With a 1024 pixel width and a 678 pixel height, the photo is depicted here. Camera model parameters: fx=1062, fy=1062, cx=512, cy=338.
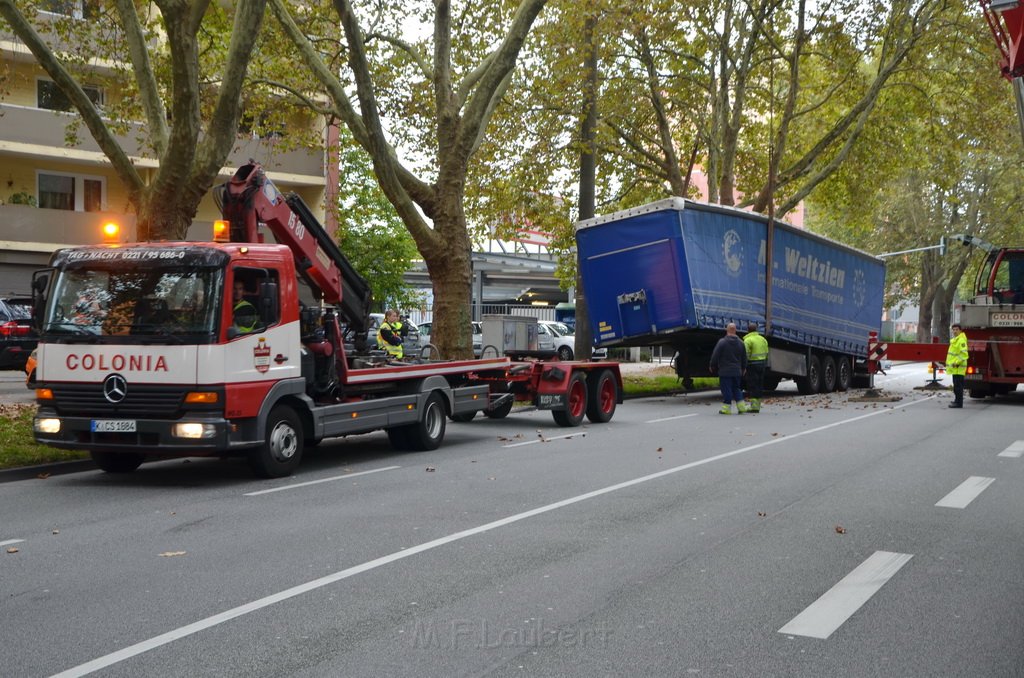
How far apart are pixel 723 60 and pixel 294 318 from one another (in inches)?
763

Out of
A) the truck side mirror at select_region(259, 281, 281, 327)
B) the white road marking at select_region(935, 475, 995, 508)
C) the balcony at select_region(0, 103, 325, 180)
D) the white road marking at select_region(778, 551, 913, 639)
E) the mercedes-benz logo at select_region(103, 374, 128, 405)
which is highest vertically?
the balcony at select_region(0, 103, 325, 180)

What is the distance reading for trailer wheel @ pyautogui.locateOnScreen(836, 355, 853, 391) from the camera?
27844mm

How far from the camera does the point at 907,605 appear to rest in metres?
5.77

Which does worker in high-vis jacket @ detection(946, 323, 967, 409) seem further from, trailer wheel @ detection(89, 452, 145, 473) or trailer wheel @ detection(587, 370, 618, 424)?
trailer wheel @ detection(89, 452, 145, 473)

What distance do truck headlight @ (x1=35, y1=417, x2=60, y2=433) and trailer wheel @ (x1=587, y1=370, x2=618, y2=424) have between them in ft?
29.2

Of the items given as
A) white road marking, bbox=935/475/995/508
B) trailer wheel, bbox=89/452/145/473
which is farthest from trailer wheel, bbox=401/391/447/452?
white road marking, bbox=935/475/995/508

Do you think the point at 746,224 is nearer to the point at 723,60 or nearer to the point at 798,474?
the point at 723,60

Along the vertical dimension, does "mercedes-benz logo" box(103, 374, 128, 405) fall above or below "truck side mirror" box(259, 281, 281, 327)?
below

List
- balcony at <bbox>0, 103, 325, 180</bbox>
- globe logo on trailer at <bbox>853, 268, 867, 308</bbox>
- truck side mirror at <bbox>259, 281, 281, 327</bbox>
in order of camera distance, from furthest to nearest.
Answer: balcony at <bbox>0, 103, 325, 180</bbox>
globe logo on trailer at <bbox>853, 268, 867, 308</bbox>
truck side mirror at <bbox>259, 281, 281, 327</bbox>

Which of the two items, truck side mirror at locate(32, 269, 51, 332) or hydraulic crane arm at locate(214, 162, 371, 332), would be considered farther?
hydraulic crane arm at locate(214, 162, 371, 332)

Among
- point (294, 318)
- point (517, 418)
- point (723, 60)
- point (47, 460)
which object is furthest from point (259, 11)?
point (723, 60)

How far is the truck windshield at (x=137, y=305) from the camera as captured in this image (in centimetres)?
999

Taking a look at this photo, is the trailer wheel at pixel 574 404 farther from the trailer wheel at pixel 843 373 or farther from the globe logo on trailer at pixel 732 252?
the trailer wheel at pixel 843 373

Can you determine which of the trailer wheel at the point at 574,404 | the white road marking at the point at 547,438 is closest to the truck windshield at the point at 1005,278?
the trailer wheel at the point at 574,404
